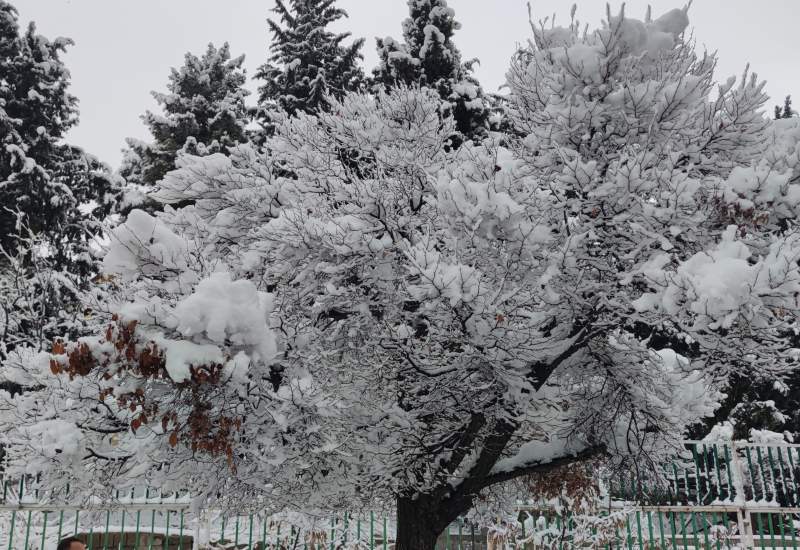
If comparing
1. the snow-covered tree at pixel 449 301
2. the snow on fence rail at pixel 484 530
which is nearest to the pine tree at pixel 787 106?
the snow on fence rail at pixel 484 530

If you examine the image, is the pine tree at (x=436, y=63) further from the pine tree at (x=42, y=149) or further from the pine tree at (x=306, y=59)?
the pine tree at (x=42, y=149)

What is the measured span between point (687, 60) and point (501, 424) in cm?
344

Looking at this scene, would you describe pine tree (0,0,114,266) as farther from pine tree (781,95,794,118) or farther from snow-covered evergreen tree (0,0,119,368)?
pine tree (781,95,794,118)

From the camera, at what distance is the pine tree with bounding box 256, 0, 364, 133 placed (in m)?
19.5

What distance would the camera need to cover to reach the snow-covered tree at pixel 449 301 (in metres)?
4.00

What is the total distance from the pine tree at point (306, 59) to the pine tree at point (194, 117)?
102 centimetres

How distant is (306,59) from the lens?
20078 millimetres

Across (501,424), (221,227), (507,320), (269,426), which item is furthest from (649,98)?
(221,227)

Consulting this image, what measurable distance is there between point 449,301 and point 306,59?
1763cm

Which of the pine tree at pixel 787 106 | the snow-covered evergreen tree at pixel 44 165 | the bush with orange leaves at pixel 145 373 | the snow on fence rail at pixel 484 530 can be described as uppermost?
the pine tree at pixel 787 106

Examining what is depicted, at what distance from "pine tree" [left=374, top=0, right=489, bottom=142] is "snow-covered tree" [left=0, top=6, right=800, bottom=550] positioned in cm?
1129

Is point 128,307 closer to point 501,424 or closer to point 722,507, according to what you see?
point 501,424

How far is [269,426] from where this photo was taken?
15.4ft

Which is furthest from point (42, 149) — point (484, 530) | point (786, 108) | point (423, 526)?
point (786, 108)
